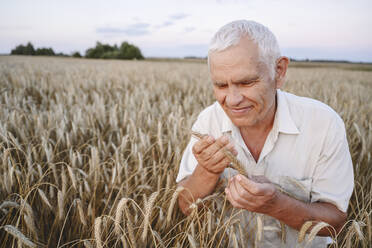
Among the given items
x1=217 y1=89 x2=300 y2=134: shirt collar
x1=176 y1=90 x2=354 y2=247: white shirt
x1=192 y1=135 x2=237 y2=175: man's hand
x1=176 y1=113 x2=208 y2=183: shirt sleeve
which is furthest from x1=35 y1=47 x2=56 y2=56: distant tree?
x1=192 y1=135 x2=237 y2=175: man's hand

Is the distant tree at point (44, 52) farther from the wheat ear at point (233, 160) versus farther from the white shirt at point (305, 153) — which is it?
the wheat ear at point (233, 160)

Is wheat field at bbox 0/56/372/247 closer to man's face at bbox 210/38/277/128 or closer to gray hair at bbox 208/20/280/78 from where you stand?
man's face at bbox 210/38/277/128

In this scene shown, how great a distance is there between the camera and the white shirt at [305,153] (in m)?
1.20

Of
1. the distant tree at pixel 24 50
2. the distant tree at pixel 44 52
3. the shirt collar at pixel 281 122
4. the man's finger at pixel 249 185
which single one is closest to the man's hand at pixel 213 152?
the man's finger at pixel 249 185

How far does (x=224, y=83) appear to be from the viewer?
120 cm

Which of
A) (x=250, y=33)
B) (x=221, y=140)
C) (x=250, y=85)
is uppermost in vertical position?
(x=250, y=33)

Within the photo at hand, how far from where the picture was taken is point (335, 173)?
1.20 metres

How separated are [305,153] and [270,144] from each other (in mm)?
185

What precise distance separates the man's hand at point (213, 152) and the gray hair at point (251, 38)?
1.54 feet

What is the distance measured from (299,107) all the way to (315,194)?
478 millimetres

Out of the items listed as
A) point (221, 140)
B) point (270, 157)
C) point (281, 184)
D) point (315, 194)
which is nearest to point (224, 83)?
point (221, 140)

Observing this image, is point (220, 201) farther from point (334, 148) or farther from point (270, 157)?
point (334, 148)

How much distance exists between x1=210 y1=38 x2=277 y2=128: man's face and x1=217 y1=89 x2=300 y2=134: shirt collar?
9cm

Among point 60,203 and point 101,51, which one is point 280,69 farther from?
point 101,51
